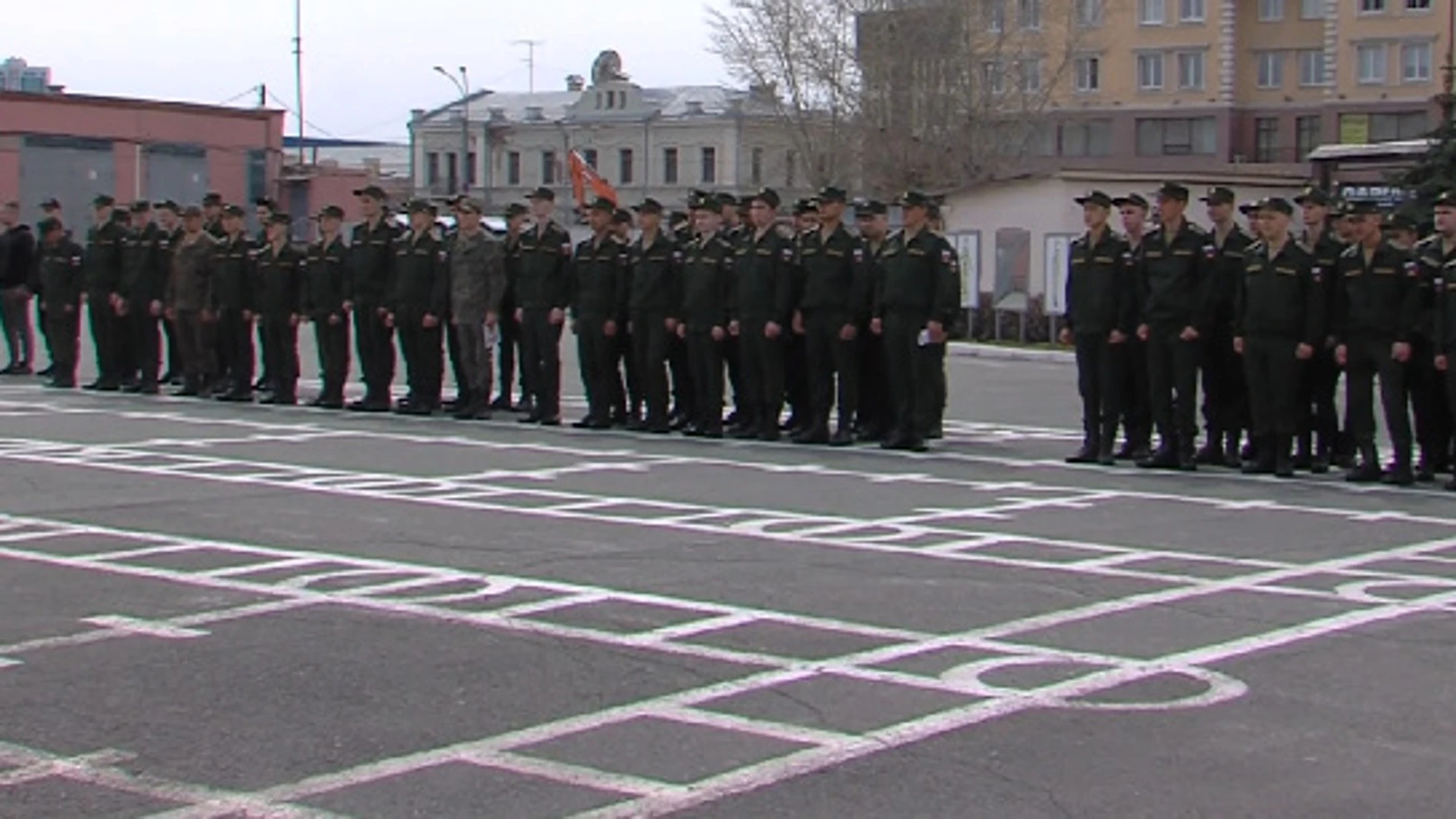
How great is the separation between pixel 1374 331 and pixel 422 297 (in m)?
8.96

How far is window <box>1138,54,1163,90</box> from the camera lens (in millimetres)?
84875

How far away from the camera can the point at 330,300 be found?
2067 centimetres

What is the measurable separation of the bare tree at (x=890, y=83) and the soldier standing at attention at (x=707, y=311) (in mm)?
44537

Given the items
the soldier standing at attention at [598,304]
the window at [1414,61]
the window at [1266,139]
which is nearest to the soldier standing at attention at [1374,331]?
the soldier standing at attention at [598,304]

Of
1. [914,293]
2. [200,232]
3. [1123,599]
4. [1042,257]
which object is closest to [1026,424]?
[914,293]

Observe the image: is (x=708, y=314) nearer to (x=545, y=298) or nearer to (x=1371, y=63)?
(x=545, y=298)

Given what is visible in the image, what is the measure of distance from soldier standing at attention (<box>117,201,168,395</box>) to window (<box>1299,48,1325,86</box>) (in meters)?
67.3

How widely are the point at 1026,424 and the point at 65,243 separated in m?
10.8

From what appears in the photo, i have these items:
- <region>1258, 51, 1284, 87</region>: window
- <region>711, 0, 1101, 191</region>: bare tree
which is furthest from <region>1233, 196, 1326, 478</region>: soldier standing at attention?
<region>1258, 51, 1284, 87</region>: window

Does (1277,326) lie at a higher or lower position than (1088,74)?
lower

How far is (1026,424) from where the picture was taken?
20.2 meters

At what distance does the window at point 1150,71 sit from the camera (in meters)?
84.9

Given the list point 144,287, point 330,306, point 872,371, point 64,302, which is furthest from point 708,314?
point 64,302

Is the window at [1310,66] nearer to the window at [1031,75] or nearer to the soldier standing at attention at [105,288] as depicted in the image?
the window at [1031,75]
